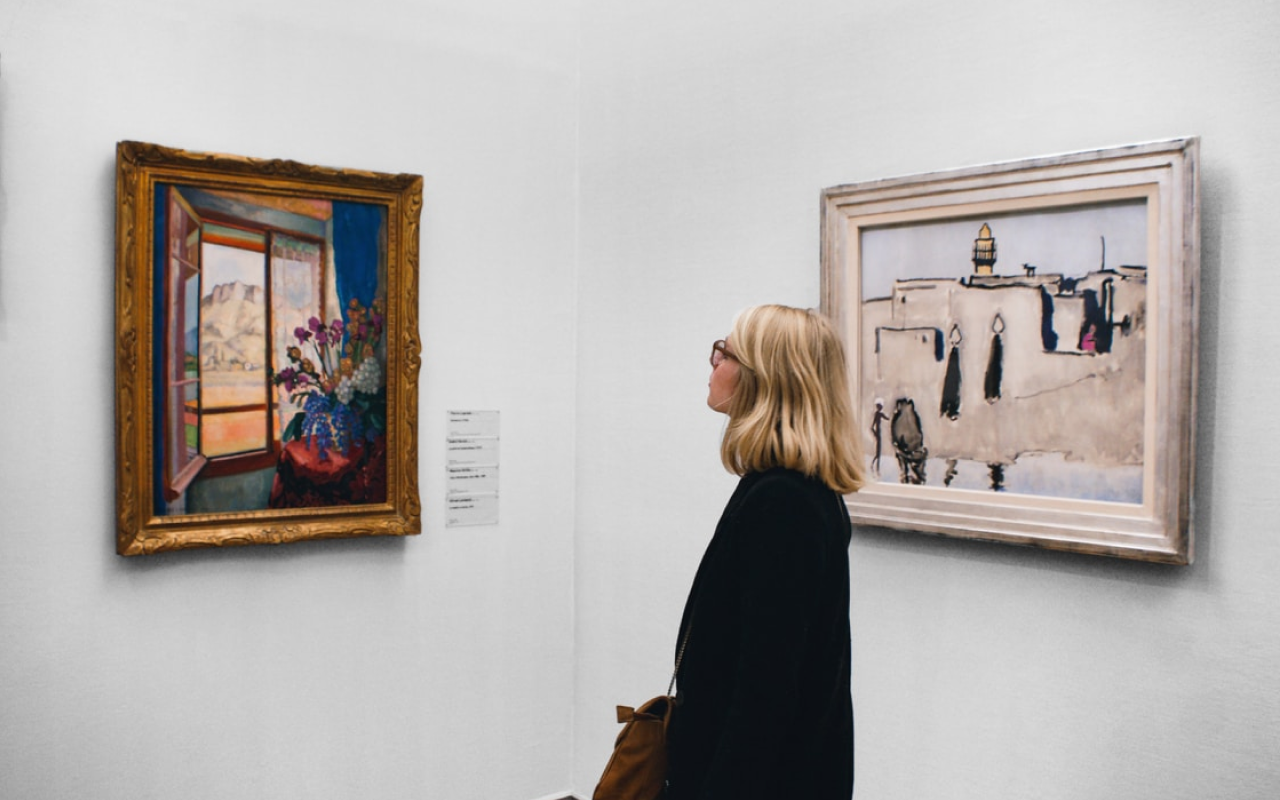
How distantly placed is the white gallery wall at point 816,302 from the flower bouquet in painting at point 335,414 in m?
0.80

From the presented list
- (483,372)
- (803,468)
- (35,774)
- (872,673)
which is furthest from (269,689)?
(803,468)

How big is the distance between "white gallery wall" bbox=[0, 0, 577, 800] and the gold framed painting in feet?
0.30

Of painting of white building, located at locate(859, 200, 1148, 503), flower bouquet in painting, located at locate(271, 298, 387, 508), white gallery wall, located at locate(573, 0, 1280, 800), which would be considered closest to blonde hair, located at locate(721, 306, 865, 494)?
→ painting of white building, located at locate(859, 200, 1148, 503)

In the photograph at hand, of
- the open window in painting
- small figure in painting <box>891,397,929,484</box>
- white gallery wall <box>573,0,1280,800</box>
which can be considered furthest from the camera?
the open window in painting

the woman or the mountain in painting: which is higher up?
the mountain in painting

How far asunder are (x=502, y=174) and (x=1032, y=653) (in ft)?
7.54

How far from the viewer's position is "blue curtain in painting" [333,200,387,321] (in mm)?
3143

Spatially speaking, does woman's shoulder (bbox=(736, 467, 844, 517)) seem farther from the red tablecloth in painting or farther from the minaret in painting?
the red tablecloth in painting

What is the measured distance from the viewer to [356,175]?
10.3 ft

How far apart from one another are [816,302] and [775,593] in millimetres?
1351

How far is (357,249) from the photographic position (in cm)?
318

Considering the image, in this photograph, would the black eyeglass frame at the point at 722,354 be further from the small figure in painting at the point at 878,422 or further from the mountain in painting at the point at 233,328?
the mountain in painting at the point at 233,328

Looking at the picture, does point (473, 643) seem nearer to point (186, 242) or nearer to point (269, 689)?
point (269, 689)

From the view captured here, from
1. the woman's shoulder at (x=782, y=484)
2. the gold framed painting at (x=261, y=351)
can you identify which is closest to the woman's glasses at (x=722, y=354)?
the woman's shoulder at (x=782, y=484)
